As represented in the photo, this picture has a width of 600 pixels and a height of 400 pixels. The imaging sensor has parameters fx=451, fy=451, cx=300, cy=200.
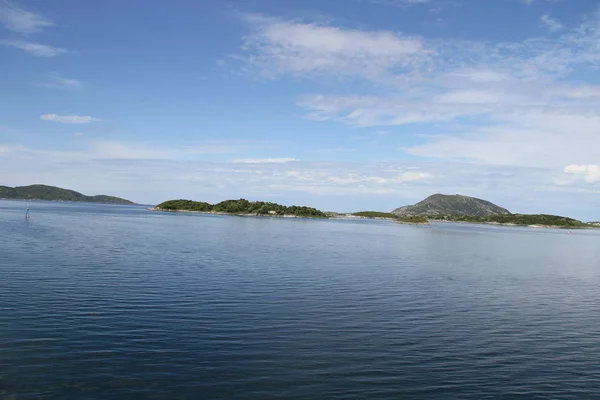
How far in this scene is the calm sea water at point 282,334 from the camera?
678 inches

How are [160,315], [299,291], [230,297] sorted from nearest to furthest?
[160,315] → [230,297] → [299,291]

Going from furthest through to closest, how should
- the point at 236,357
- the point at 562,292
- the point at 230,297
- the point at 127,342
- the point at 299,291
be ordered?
the point at 562,292
the point at 299,291
the point at 230,297
the point at 127,342
the point at 236,357

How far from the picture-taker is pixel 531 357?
21.9m

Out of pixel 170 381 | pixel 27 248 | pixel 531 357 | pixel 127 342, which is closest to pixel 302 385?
pixel 170 381

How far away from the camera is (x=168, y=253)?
58.2 metres

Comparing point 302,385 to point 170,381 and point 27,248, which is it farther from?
point 27,248

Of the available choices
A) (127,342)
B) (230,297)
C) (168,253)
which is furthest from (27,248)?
(127,342)

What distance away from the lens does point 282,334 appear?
23.9 meters

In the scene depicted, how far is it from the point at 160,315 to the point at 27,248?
37.7m

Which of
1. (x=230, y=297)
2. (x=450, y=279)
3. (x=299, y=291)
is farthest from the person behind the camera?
(x=450, y=279)

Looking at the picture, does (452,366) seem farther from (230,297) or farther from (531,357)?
(230,297)

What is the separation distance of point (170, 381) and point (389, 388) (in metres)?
8.35

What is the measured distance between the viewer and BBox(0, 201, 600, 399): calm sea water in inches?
678

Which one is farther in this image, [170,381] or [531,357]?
[531,357]
